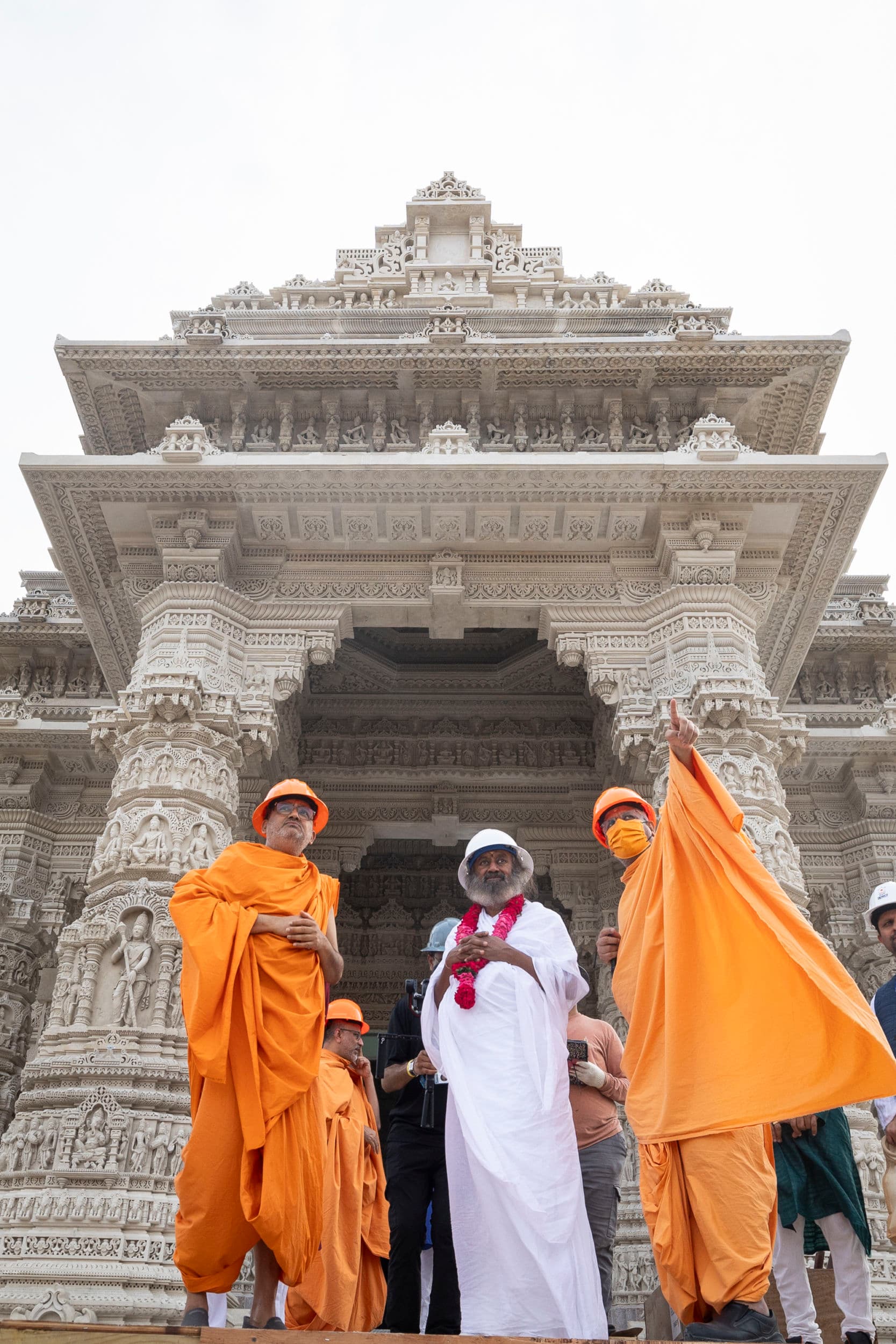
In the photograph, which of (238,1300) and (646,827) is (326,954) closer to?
(646,827)

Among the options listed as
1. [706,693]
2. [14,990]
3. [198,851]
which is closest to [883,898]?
[706,693]

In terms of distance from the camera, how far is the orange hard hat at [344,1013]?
4.63 metres

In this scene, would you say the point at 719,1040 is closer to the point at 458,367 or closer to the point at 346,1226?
the point at 346,1226

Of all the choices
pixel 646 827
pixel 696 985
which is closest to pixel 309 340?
pixel 646 827

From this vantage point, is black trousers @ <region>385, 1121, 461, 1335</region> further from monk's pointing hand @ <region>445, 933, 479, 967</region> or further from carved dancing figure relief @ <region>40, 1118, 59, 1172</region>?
carved dancing figure relief @ <region>40, 1118, 59, 1172</region>

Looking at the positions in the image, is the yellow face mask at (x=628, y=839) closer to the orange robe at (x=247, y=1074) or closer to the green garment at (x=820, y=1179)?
the orange robe at (x=247, y=1074)

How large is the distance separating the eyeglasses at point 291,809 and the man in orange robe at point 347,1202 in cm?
96

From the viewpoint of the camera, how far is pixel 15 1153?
549 cm

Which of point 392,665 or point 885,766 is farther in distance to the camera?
point 392,665

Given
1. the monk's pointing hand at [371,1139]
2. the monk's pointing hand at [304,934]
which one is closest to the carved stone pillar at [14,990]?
the monk's pointing hand at [371,1139]

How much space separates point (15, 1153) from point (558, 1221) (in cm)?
363

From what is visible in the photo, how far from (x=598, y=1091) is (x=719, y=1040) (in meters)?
0.95

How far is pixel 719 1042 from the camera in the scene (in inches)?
124

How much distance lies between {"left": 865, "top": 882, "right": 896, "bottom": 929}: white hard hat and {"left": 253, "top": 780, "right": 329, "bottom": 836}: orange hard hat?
219cm
